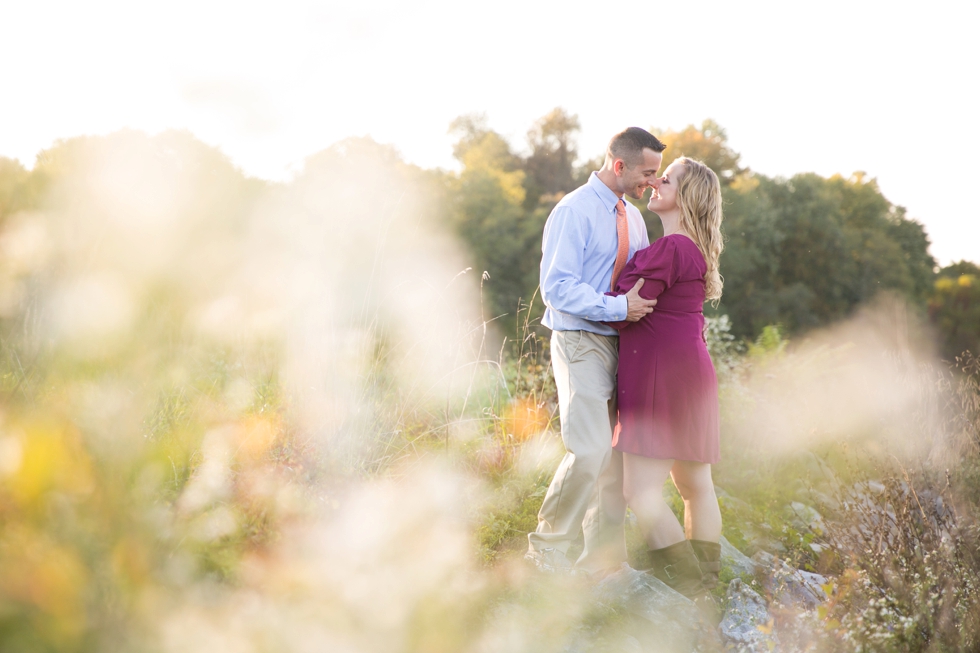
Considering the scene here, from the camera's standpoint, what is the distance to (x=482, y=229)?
2011 cm

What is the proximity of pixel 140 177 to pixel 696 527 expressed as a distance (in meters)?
7.11

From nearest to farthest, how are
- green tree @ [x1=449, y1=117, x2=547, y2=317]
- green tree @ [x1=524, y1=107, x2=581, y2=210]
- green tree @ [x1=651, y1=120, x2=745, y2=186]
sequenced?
green tree @ [x1=449, y1=117, x2=547, y2=317], green tree @ [x1=651, y1=120, x2=745, y2=186], green tree @ [x1=524, y1=107, x2=581, y2=210]

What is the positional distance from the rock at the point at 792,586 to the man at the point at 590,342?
719mm

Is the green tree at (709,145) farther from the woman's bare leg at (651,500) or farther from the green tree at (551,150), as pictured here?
the woman's bare leg at (651,500)

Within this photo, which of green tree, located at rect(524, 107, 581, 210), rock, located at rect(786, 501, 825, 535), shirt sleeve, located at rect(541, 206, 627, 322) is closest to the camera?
shirt sleeve, located at rect(541, 206, 627, 322)

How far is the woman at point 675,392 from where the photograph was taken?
311 cm

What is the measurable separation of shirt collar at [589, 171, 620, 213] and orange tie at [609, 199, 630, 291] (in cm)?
5

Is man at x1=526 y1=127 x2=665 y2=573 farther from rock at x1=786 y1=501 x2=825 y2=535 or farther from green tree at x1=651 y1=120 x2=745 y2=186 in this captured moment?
green tree at x1=651 y1=120 x2=745 y2=186

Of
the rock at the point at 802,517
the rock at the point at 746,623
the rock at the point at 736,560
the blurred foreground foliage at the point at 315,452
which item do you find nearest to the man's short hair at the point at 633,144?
the blurred foreground foliage at the point at 315,452

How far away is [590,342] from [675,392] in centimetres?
45

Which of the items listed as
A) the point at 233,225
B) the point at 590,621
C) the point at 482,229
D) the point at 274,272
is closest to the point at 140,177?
the point at 233,225

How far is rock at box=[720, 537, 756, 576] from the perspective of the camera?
3701 mm

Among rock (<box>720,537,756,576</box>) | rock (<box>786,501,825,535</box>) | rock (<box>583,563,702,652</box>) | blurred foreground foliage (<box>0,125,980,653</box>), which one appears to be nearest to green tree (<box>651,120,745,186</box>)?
blurred foreground foliage (<box>0,125,980,653</box>)

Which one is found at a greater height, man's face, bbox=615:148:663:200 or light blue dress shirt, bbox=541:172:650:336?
man's face, bbox=615:148:663:200
